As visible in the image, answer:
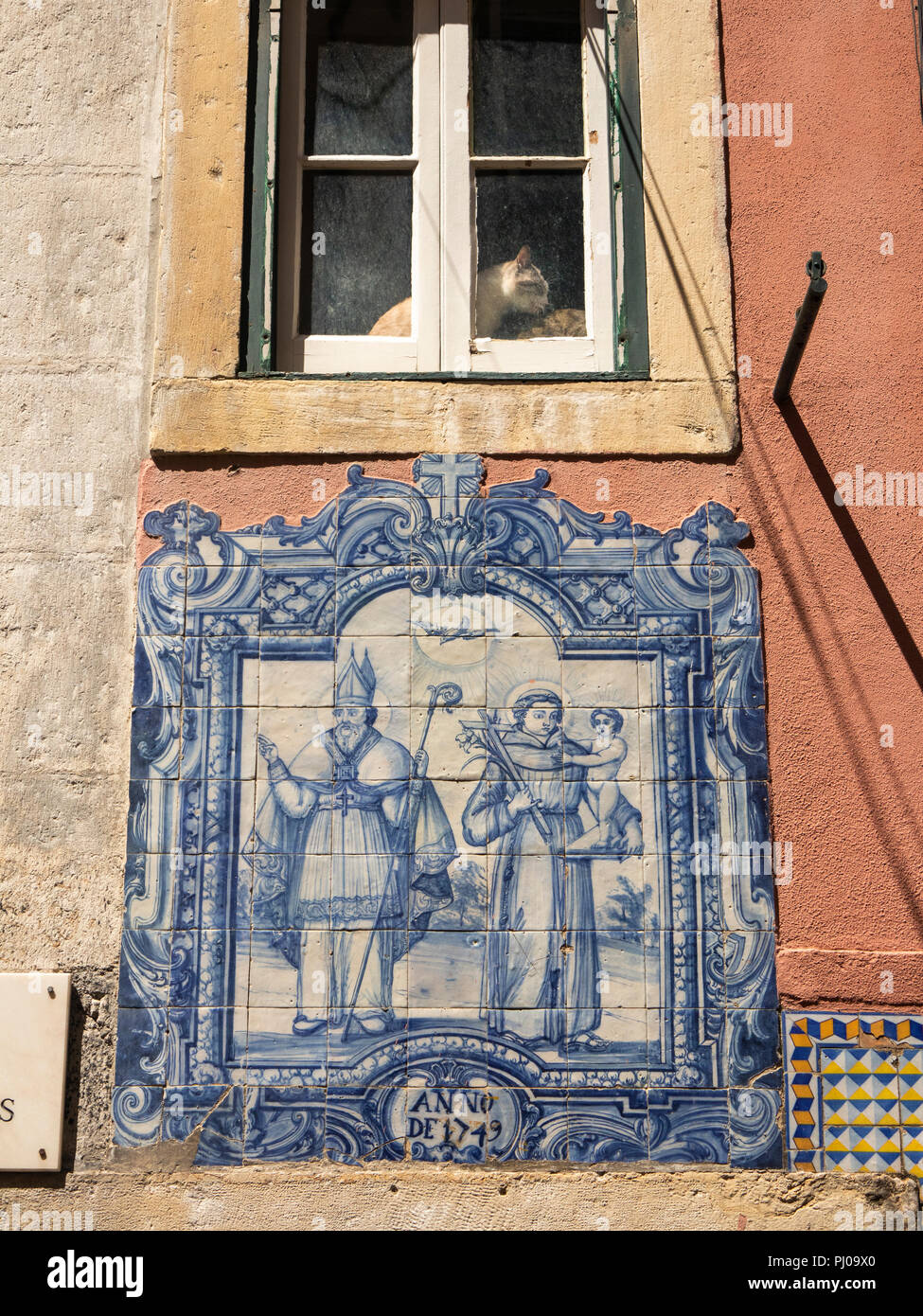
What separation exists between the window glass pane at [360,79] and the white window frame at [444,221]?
5 cm

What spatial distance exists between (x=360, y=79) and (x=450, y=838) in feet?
9.71

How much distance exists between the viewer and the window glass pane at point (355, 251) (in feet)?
16.0

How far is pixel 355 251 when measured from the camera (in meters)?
4.90

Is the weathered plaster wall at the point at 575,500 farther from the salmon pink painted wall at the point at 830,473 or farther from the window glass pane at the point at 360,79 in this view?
the window glass pane at the point at 360,79

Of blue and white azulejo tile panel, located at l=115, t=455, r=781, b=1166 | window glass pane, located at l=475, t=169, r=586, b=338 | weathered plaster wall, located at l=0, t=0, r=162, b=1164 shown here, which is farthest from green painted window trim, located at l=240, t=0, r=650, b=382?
blue and white azulejo tile panel, located at l=115, t=455, r=781, b=1166

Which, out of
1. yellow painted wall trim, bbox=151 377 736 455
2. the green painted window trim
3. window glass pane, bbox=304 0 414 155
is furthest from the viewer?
window glass pane, bbox=304 0 414 155

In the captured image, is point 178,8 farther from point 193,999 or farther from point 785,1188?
point 785,1188

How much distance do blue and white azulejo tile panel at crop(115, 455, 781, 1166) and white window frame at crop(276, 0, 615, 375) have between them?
1.79 feet

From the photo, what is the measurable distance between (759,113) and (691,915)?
2986mm

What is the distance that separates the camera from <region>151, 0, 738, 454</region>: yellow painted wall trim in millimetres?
4547

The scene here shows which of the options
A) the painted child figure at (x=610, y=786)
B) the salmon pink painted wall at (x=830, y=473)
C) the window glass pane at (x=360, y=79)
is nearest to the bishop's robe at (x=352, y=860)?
the painted child figure at (x=610, y=786)

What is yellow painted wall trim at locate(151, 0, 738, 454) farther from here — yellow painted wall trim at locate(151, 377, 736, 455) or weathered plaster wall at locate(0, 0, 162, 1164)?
weathered plaster wall at locate(0, 0, 162, 1164)

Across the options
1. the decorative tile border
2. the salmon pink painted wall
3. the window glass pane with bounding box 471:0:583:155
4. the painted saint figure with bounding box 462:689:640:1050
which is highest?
the window glass pane with bounding box 471:0:583:155
